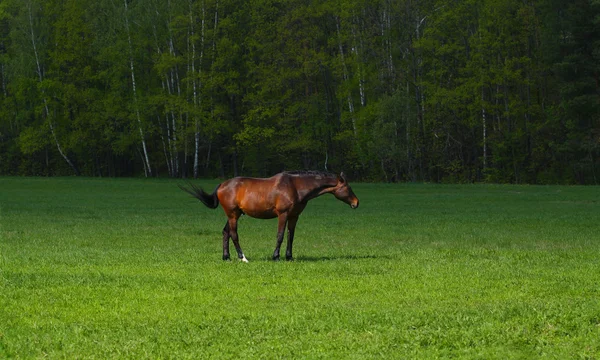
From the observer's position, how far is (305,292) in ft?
44.2

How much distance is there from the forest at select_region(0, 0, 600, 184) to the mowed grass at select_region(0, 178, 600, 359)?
126 feet

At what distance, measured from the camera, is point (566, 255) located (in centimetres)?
1953

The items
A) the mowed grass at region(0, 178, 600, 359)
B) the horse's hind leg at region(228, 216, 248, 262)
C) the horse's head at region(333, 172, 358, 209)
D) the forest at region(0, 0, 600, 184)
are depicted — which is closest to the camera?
the mowed grass at region(0, 178, 600, 359)

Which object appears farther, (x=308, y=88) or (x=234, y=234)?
(x=308, y=88)

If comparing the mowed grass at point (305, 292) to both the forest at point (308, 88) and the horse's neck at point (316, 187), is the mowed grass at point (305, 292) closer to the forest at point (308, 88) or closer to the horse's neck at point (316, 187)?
the horse's neck at point (316, 187)

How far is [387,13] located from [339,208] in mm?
35186

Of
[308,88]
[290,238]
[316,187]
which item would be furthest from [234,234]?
[308,88]

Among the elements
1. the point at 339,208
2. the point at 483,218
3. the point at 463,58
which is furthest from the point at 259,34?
the point at 483,218

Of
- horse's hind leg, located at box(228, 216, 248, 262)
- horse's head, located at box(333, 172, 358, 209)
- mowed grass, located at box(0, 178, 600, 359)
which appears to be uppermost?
horse's head, located at box(333, 172, 358, 209)

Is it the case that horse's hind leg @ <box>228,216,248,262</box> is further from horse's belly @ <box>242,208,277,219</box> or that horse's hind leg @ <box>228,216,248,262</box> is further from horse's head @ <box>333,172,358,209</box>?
horse's head @ <box>333,172,358,209</box>

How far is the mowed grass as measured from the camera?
9797mm

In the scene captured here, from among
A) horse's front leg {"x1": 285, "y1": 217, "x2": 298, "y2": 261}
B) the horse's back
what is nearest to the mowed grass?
horse's front leg {"x1": 285, "y1": 217, "x2": 298, "y2": 261}

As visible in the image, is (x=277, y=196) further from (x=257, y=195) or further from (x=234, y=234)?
(x=234, y=234)

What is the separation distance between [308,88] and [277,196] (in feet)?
202
